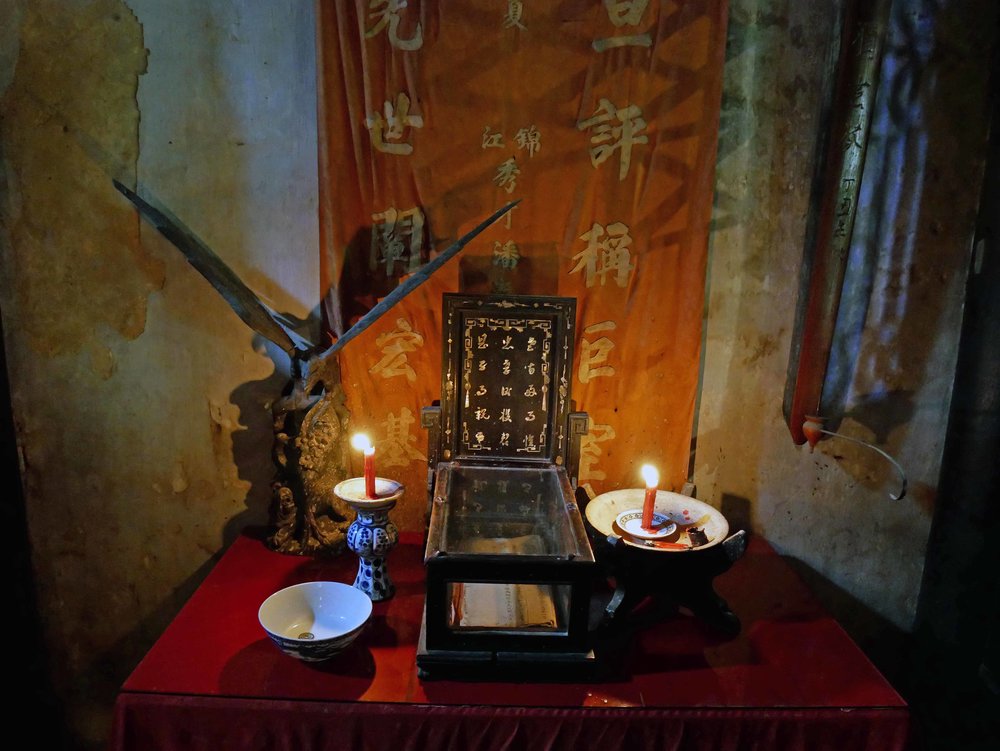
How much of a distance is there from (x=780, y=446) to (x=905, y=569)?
767 millimetres

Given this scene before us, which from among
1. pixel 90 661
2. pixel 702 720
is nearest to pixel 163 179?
pixel 90 661

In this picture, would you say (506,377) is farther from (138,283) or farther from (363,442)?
(138,283)

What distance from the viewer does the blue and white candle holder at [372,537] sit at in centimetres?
213

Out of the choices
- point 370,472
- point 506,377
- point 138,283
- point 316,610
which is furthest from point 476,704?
point 138,283

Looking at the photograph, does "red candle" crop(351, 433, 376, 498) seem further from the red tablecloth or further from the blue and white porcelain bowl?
the red tablecloth

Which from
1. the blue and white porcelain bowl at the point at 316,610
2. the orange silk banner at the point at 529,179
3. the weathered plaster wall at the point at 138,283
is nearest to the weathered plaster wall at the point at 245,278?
the weathered plaster wall at the point at 138,283

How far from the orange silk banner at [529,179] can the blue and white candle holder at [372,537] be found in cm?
43

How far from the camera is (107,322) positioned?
2518 mm

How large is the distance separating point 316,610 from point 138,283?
1439 millimetres

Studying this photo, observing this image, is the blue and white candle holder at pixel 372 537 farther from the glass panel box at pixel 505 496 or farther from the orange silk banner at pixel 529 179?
the orange silk banner at pixel 529 179

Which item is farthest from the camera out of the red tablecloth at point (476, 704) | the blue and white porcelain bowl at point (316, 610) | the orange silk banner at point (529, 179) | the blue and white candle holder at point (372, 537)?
the orange silk banner at point (529, 179)

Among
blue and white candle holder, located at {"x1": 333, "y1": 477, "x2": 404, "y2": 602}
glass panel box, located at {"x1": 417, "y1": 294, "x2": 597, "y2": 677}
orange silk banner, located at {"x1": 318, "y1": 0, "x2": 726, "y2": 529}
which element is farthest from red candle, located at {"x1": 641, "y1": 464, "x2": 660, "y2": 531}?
blue and white candle holder, located at {"x1": 333, "y1": 477, "x2": 404, "y2": 602}

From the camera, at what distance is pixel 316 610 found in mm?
2051

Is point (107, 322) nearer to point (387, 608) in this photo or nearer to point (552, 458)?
point (387, 608)
